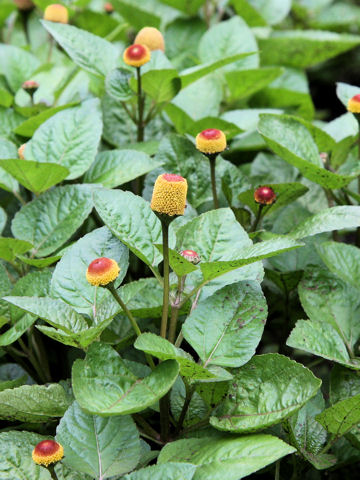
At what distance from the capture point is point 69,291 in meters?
1.09

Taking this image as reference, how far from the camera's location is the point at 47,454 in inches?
34.5

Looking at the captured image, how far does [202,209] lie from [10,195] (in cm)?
49

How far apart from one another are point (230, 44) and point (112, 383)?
1.30m

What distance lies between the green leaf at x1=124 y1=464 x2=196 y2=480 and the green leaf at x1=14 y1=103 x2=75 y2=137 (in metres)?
0.90

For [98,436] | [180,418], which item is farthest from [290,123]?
[98,436]

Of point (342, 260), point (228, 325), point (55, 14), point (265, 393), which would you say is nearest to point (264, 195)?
point (342, 260)

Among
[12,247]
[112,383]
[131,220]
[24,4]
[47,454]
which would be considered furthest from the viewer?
[24,4]

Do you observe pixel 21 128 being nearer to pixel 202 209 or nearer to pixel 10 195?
pixel 10 195

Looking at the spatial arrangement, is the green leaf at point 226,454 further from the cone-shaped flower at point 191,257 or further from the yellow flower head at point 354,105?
the yellow flower head at point 354,105

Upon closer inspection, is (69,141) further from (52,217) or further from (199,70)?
(199,70)

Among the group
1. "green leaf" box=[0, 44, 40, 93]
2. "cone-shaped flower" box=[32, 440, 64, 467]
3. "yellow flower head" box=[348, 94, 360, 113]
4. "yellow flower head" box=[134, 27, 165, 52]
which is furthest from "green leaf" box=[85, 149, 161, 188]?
"cone-shaped flower" box=[32, 440, 64, 467]

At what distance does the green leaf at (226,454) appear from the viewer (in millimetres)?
870

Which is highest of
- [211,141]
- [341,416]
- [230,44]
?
[211,141]

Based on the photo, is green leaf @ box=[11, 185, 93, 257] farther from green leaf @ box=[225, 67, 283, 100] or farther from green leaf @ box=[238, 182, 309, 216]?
green leaf @ box=[225, 67, 283, 100]
